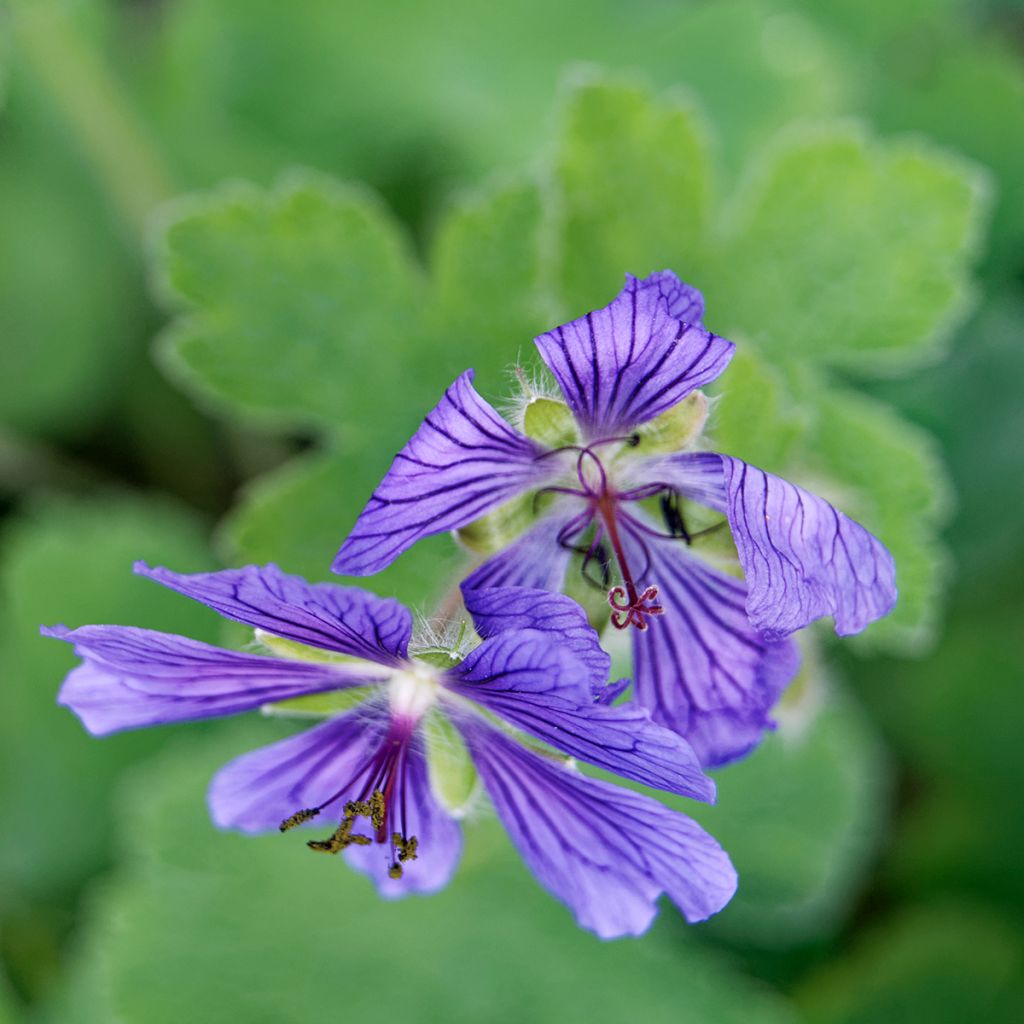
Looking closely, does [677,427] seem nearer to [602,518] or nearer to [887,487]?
[602,518]

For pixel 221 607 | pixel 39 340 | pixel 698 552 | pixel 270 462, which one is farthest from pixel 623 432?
pixel 39 340

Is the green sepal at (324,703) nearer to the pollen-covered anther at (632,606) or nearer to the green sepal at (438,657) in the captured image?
the green sepal at (438,657)

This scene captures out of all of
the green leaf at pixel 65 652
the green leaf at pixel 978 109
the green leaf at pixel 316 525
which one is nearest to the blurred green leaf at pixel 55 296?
the green leaf at pixel 65 652

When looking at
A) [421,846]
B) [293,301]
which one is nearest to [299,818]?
[421,846]

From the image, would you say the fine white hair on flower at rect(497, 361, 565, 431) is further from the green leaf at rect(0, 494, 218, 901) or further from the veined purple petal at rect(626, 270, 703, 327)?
the green leaf at rect(0, 494, 218, 901)

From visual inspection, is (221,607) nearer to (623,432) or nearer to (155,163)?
(623,432)
